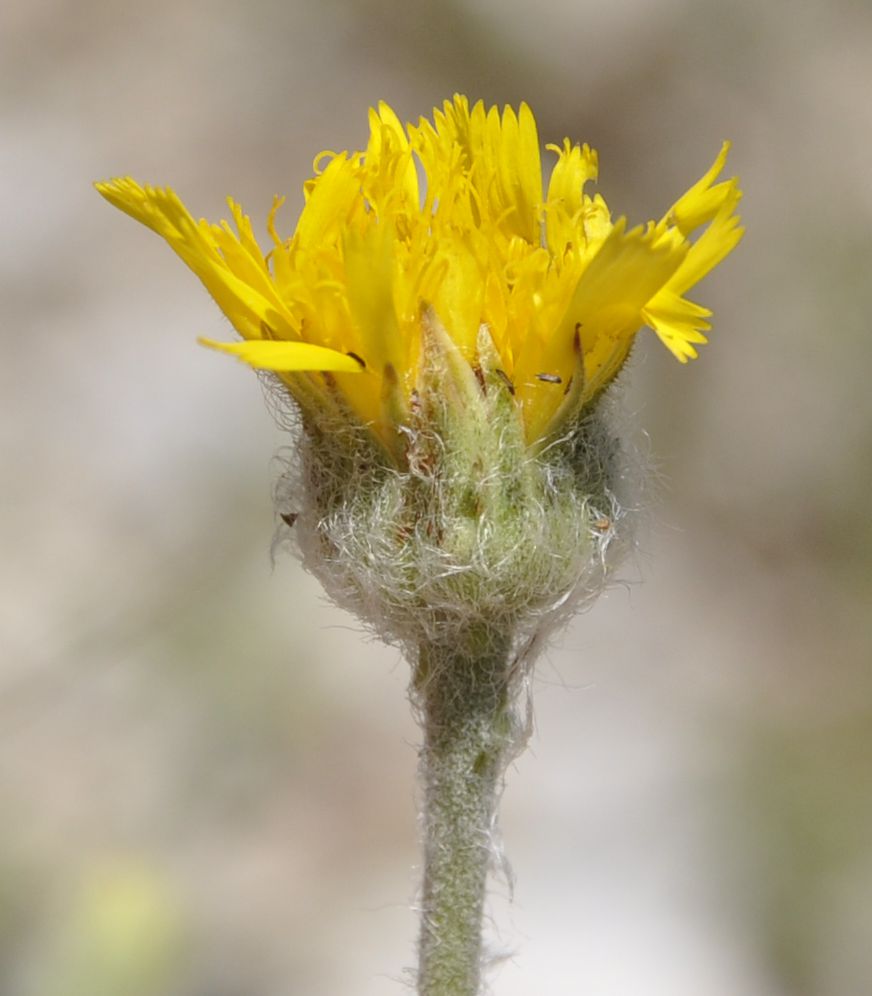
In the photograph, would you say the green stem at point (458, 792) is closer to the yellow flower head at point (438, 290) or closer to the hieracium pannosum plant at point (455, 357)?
the hieracium pannosum plant at point (455, 357)

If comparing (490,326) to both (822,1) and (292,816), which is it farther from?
(822,1)

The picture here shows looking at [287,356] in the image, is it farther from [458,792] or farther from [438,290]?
[458,792]

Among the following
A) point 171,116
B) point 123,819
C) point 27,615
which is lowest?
point 123,819

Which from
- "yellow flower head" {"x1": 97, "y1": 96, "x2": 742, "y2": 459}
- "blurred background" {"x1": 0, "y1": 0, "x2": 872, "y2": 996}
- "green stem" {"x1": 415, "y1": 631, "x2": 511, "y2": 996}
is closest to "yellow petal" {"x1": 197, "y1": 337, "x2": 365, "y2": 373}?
"yellow flower head" {"x1": 97, "y1": 96, "x2": 742, "y2": 459}

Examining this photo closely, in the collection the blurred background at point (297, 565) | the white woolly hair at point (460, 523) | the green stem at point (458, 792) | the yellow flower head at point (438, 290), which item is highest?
the blurred background at point (297, 565)

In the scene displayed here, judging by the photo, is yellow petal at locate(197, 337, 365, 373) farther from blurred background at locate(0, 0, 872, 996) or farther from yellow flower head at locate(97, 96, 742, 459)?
blurred background at locate(0, 0, 872, 996)

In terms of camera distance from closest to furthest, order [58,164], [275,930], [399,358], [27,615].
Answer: [399,358], [275,930], [27,615], [58,164]

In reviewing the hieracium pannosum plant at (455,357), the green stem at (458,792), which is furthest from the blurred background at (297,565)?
the hieracium pannosum plant at (455,357)

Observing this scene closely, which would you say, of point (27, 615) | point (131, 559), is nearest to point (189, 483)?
point (131, 559)
